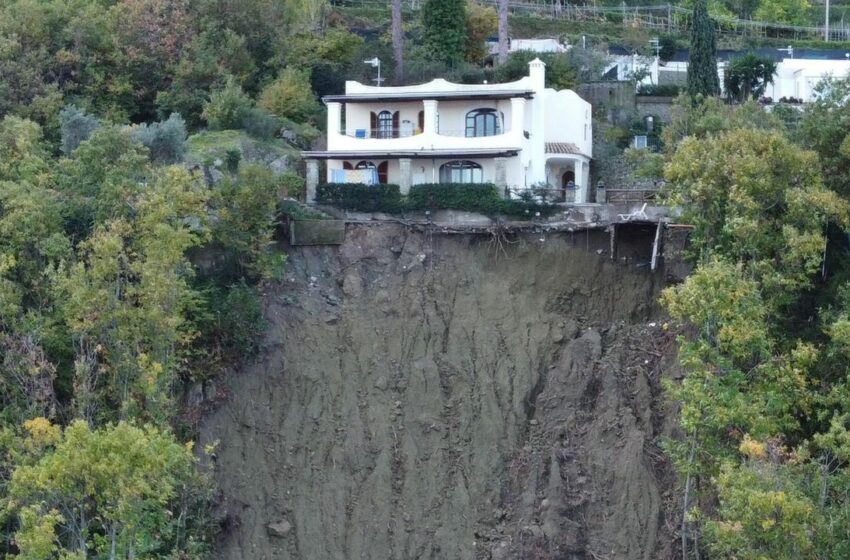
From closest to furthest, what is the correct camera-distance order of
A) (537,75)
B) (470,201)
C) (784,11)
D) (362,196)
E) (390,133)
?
(470,201) → (362,196) → (537,75) → (390,133) → (784,11)

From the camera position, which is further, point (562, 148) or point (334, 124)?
point (562, 148)

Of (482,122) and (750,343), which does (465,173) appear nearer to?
(482,122)

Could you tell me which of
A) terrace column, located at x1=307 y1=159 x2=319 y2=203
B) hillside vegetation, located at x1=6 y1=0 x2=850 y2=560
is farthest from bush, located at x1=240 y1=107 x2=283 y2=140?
terrace column, located at x1=307 y1=159 x2=319 y2=203

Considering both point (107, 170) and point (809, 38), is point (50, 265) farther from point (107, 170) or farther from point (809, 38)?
point (809, 38)

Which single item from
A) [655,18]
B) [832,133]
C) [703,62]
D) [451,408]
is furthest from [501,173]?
[655,18]

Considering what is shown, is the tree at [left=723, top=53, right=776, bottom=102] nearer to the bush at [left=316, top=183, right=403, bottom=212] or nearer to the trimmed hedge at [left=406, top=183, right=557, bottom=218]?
the trimmed hedge at [left=406, top=183, right=557, bottom=218]

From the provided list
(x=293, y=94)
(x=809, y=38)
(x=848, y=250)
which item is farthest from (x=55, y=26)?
(x=809, y=38)

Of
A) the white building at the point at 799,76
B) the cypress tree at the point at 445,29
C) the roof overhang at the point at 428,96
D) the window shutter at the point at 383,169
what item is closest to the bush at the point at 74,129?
the roof overhang at the point at 428,96

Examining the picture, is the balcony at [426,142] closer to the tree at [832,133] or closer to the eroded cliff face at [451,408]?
the eroded cliff face at [451,408]
